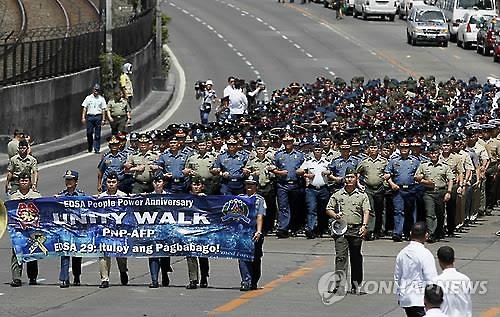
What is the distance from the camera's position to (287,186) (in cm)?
2509

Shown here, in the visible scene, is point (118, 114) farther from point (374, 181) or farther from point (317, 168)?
point (374, 181)

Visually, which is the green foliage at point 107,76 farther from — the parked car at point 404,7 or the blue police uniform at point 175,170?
the parked car at point 404,7

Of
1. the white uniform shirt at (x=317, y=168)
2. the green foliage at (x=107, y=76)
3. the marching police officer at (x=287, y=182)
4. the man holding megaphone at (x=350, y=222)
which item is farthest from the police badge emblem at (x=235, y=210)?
the green foliage at (x=107, y=76)

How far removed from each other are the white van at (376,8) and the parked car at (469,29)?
963cm

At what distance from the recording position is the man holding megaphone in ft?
63.3

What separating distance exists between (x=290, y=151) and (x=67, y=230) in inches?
226

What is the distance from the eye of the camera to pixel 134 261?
904 inches

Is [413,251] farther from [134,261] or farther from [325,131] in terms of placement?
[325,131]

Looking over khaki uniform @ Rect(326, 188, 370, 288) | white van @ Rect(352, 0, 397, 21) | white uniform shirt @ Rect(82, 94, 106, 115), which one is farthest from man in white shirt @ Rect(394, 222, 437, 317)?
white van @ Rect(352, 0, 397, 21)

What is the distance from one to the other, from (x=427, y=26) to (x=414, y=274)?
174 feet

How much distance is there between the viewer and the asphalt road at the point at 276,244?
732 inches

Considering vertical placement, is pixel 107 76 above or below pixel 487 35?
above

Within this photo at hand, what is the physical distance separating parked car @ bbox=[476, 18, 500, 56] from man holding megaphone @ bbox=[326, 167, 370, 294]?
43296 mm

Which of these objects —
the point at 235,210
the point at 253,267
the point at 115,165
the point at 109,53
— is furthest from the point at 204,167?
the point at 109,53
